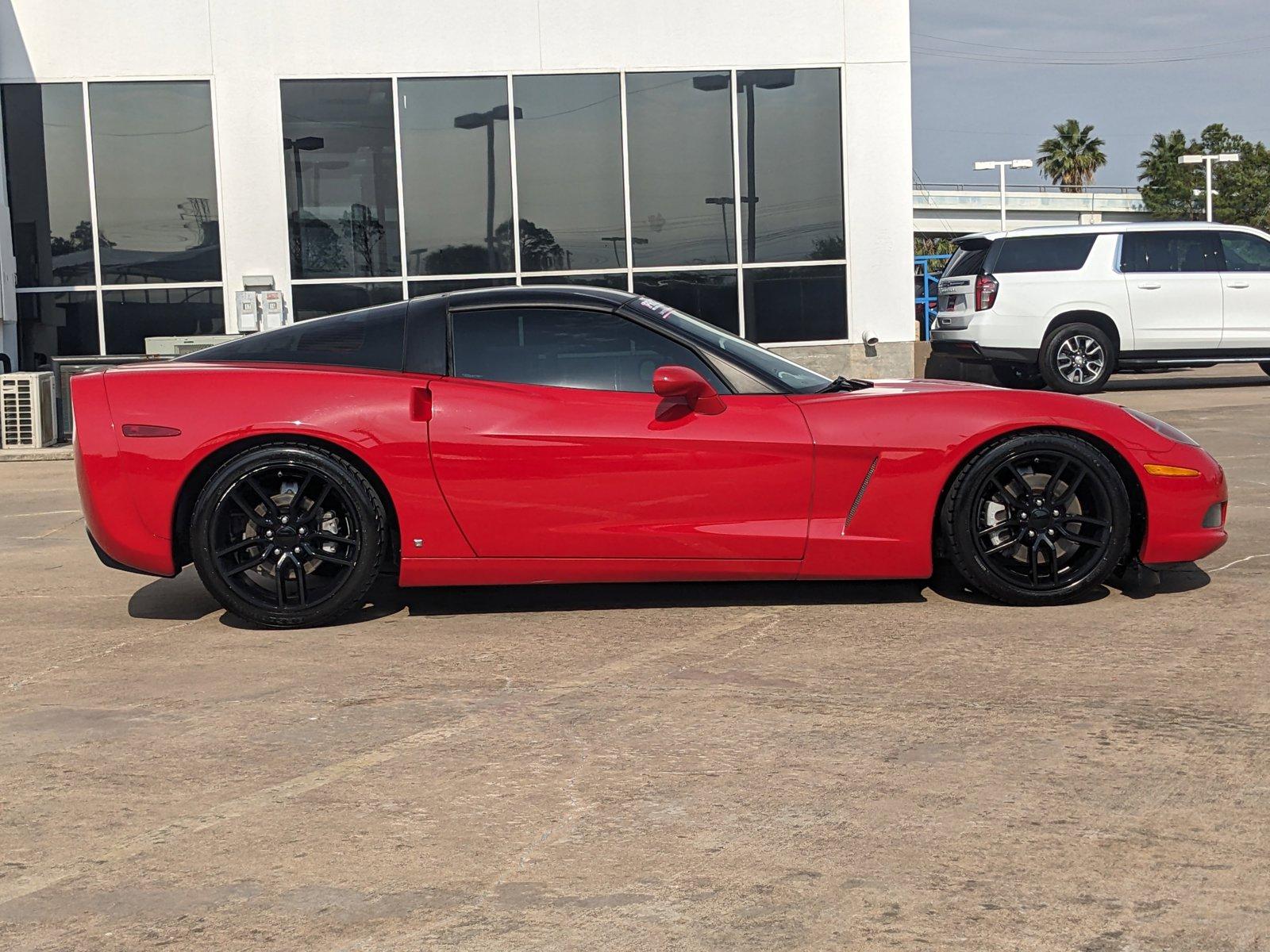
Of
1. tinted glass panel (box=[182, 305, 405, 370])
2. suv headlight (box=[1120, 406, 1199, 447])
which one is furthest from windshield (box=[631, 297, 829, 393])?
suv headlight (box=[1120, 406, 1199, 447])

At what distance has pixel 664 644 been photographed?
5.25 meters

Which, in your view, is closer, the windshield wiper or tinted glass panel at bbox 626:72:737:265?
the windshield wiper

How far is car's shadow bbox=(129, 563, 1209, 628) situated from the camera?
19.5 feet

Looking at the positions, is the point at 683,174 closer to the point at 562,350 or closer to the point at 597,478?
the point at 562,350

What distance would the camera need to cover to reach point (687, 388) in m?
5.51

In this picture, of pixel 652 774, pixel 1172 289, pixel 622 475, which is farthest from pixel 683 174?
pixel 652 774

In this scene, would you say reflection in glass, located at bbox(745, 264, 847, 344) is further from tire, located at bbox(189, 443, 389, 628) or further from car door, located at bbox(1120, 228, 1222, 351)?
tire, located at bbox(189, 443, 389, 628)

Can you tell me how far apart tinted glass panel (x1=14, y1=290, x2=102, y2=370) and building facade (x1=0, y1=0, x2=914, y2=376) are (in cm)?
3

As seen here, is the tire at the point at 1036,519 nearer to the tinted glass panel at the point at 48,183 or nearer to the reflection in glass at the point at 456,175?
the reflection in glass at the point at 456,175

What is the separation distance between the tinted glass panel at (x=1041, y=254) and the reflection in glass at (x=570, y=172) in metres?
4.38

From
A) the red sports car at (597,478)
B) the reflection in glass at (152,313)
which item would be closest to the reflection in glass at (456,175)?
the reflection in glass at (152,313)

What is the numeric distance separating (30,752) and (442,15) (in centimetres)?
1458

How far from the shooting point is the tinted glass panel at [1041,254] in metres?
16.8

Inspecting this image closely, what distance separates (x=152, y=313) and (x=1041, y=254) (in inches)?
400
